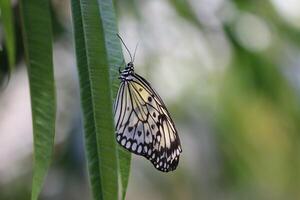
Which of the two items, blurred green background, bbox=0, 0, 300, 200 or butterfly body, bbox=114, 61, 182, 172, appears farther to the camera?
blurred green background, bbox=0, 0, 300, 200

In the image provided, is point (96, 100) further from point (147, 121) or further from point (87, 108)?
point (147, 121)

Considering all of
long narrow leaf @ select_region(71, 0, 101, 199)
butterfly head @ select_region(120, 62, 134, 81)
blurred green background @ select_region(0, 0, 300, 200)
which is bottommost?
long narrow leaf @ select_region(71, 0, 101, 199)

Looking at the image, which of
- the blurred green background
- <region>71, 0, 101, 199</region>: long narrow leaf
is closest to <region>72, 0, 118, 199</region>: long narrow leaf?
<region>71, 0, 101, 199</region>: long narrow leaf

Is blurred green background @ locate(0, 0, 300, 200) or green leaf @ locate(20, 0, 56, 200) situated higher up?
blurred green background @ locate(0, 0, 300, 200)

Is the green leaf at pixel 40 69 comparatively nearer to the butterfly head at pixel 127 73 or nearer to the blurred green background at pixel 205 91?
the butterfly head at pixel 127 73

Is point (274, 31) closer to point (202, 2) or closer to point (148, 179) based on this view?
point (202, 2)

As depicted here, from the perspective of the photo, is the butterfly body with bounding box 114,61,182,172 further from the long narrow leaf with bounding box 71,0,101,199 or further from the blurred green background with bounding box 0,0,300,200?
the blurred green background with bounding box 0,0,300,200

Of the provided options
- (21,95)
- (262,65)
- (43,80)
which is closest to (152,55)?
(262,65)
